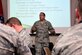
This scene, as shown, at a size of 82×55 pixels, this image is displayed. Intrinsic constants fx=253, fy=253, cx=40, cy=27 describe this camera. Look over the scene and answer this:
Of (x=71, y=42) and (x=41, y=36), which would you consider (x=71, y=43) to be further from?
(x=41, y=36)

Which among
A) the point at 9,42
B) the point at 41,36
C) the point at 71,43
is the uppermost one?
the point at 71,43

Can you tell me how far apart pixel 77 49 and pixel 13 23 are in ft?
4.87

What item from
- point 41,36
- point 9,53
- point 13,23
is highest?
point 13,23

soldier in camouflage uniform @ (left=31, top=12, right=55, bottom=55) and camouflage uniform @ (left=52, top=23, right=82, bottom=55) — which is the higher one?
camouflage uniform @ (left=52, top=23, right=82, bottom=55)

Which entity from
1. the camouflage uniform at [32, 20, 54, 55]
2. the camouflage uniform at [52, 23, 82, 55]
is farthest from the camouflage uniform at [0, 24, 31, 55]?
the camouflage uniform at [32, 20, 54, 55]

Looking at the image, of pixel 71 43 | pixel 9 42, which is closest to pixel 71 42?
pixel 71 43

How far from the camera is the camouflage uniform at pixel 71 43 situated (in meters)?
1.14

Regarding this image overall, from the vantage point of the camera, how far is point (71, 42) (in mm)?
1162

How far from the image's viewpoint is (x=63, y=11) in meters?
8.14

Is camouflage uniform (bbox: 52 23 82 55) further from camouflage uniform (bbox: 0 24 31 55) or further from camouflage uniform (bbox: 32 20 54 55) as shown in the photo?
camouflage uniform (bbox: 32 20 54 55)

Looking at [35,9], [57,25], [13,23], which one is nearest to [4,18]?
[35,9]

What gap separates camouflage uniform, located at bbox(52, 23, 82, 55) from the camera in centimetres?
114

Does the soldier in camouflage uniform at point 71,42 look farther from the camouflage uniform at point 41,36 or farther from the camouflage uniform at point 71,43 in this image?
the camouflage uniform at point 41,36

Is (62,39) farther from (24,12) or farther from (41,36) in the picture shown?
(24,12)
